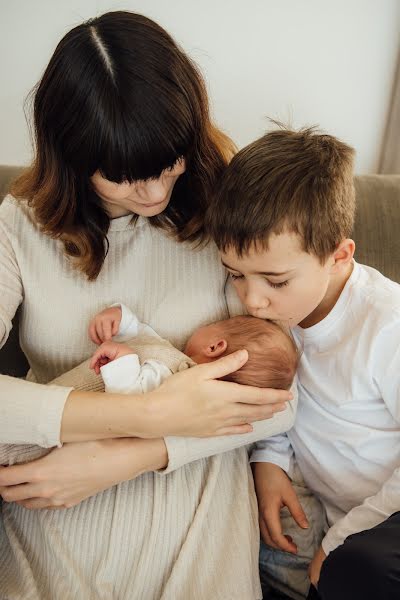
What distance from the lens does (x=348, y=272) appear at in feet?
4.07

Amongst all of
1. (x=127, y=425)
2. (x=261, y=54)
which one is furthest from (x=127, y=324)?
(x=261, y=54)

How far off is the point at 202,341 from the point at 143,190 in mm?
365

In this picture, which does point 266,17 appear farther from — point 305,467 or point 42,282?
point 305,467

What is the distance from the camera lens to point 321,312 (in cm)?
127

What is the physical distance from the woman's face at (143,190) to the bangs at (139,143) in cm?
3

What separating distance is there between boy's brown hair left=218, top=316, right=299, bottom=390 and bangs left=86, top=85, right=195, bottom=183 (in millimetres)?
389

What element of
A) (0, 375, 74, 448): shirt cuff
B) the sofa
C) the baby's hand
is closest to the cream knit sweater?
(0, 375, 74, 448): shirt cuff

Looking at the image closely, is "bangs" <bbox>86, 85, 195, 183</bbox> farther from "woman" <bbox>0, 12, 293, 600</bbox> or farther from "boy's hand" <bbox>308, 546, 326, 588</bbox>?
"boy's hand" <bbox>308, 546, 326, 588</bbox>

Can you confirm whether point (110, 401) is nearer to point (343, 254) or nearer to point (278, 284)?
point (278, 284)

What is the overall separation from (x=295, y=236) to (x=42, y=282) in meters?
0.58

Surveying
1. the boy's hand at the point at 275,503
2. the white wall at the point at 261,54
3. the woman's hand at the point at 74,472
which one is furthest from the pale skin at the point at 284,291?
the white wall at the point at 261,54

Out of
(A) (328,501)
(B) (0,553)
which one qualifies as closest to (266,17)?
(A) (328,501)

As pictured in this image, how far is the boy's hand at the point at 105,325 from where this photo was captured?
3.82ft

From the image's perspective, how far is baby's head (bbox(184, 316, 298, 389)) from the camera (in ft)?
3.74
